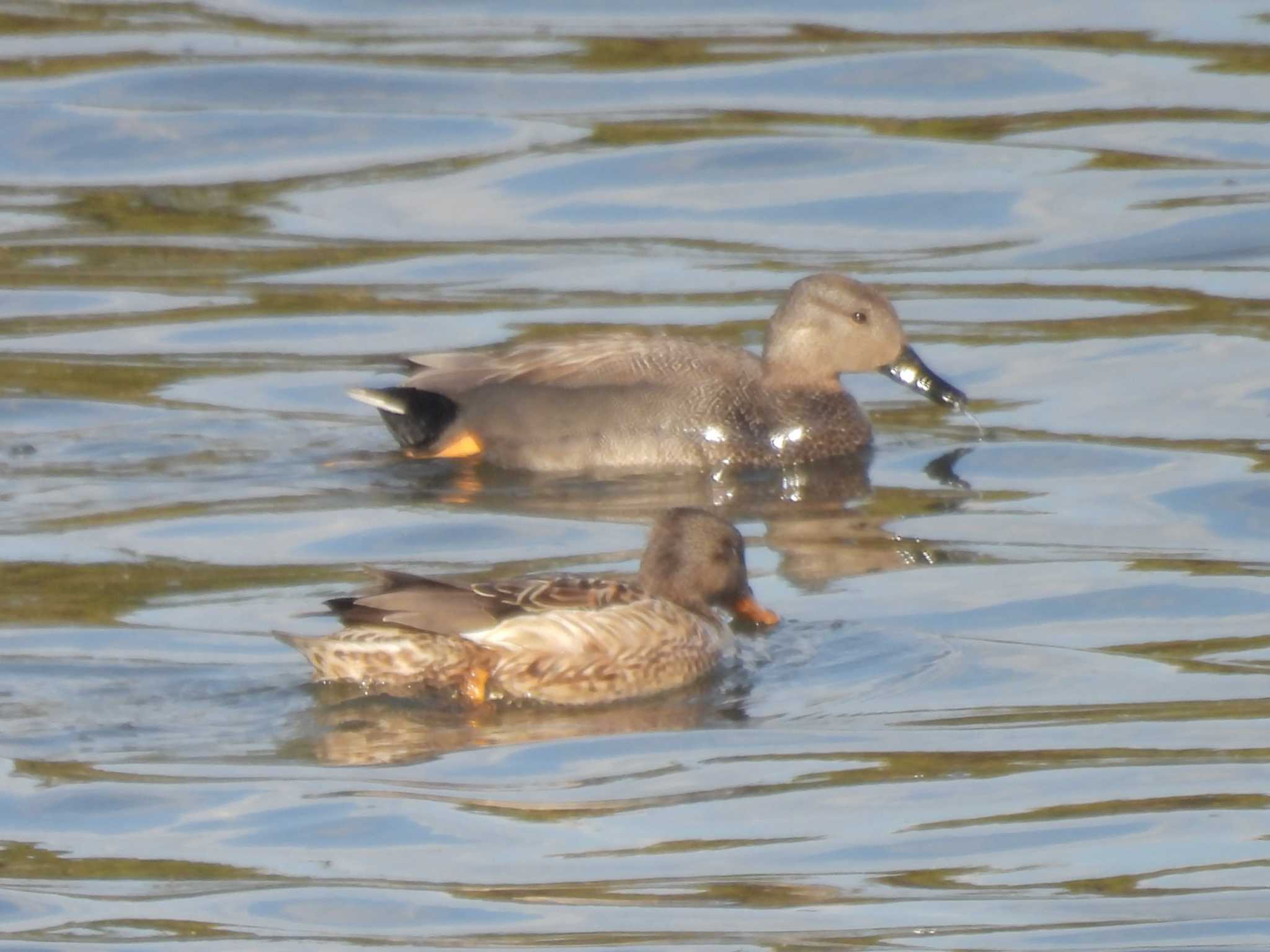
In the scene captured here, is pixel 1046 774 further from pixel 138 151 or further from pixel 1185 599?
pixel 138 151

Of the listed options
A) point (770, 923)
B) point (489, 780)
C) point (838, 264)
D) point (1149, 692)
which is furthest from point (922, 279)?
point (770, 923)

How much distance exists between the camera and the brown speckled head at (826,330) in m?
13.9

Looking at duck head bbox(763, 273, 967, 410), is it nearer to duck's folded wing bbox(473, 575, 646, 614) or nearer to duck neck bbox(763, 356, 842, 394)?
duck neck bbox(763, 356, 842, 394)

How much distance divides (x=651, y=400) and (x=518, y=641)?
3671mm

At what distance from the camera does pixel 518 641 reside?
9750mm

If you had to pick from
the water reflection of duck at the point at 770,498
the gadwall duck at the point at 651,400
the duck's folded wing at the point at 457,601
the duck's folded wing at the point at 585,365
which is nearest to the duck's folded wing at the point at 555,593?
the duck's folded wing at the point at 457,601

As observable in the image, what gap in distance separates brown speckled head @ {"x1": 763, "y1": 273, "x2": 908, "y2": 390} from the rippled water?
0.54 meters

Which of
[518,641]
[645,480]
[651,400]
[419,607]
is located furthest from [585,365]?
[419,607]

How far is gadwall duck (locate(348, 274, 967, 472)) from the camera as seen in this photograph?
1329cm

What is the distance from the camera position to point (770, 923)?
739cm

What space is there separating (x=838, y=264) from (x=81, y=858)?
377 inches

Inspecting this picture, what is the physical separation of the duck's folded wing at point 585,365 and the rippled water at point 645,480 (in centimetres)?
42

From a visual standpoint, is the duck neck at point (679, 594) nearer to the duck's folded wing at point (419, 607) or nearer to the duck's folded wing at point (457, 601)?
the duck's folded wing at point (457, 601)

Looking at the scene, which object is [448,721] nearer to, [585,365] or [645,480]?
[645,480]
